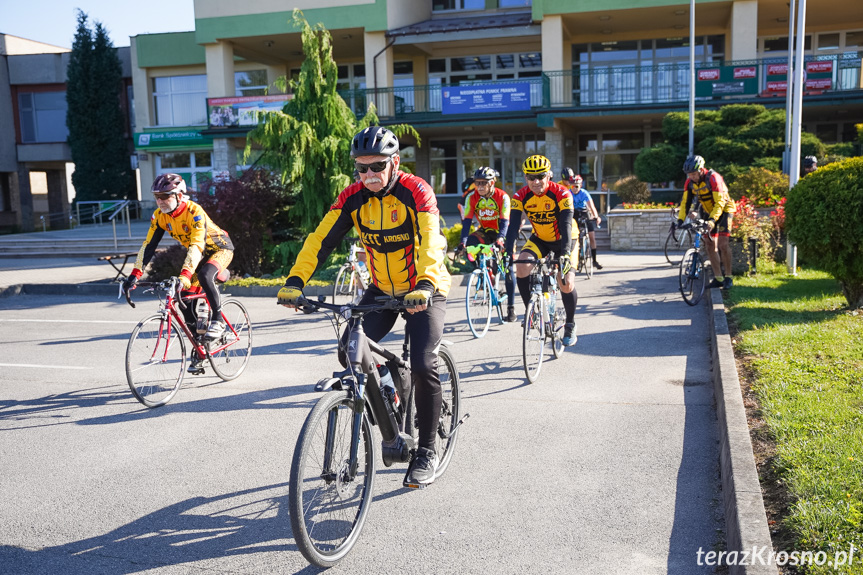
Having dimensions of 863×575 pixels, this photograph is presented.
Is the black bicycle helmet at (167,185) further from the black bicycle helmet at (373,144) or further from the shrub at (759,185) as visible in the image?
the shrub at (759,185)

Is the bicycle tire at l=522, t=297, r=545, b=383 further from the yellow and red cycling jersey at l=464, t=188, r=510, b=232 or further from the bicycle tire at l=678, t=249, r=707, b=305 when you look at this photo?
the bicycle tire at l=678, t=249, r=707, b=305

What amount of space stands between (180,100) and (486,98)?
1717cm

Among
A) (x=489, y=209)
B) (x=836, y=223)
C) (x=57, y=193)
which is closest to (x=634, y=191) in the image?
(x=489, y=209)

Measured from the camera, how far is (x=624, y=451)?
17.5 feet

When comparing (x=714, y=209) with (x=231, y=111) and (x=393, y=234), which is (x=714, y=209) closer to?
(x=393, y=234)

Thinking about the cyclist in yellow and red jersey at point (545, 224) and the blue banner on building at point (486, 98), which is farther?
the blue banner on building at point (486, 98)

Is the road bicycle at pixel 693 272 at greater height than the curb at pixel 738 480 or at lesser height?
greater

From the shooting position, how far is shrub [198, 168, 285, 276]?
51.2ft

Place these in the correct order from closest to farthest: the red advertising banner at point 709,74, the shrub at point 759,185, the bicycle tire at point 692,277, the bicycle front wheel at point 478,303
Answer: the bicycle front wheel at point 478,303
the bicycle tire at point 692,277
the shrub at point 759,185
the red advertising banner at point 709,74

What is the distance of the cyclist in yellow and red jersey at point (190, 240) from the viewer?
286 inches

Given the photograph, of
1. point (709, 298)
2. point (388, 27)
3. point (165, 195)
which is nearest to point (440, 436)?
point (165, 195)

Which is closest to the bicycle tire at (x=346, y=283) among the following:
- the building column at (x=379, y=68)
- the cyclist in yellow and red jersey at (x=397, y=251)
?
the cyclist in yellow and red jersey at (x=397, y=251)

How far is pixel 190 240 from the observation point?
24.4 feet

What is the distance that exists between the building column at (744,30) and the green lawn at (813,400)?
19.1 metres
